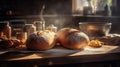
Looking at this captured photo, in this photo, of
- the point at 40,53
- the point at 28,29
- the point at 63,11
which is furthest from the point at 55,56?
the point at 63,11

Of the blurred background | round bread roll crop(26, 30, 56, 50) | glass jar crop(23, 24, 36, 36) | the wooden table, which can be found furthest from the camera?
the blurred background

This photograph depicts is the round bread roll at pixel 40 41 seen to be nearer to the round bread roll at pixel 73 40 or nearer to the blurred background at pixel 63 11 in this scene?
the round bread roll at pixel 73 40

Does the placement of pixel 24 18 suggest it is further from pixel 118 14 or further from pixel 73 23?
pixel 118 14

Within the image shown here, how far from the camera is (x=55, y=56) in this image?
1.17 m

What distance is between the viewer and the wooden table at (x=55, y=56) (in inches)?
44.0

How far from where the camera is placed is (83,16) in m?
4.45

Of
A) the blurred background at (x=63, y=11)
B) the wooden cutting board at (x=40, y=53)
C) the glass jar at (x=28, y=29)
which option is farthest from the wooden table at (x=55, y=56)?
the blurred background at (x=63, y=11)

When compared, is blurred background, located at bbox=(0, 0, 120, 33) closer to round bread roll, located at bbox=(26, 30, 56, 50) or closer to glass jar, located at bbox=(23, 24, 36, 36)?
glass jar, located at bbox=(23, 24, 36, 36)

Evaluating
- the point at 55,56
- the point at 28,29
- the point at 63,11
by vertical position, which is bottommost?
the point at 55,56

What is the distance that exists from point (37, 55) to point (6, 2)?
3587 millimetres

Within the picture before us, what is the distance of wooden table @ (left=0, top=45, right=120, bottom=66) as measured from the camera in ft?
3.67

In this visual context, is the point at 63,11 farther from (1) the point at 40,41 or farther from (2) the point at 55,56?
(2) the point at 55,56

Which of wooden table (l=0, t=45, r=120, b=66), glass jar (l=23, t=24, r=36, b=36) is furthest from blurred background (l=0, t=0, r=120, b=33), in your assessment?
wooden table (l=0, t=45, r=120, b=66)

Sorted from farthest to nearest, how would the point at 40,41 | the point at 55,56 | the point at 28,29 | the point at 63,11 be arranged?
the point at 63,11, the point at 28,29, the point at 40,41, the point at 55,56
